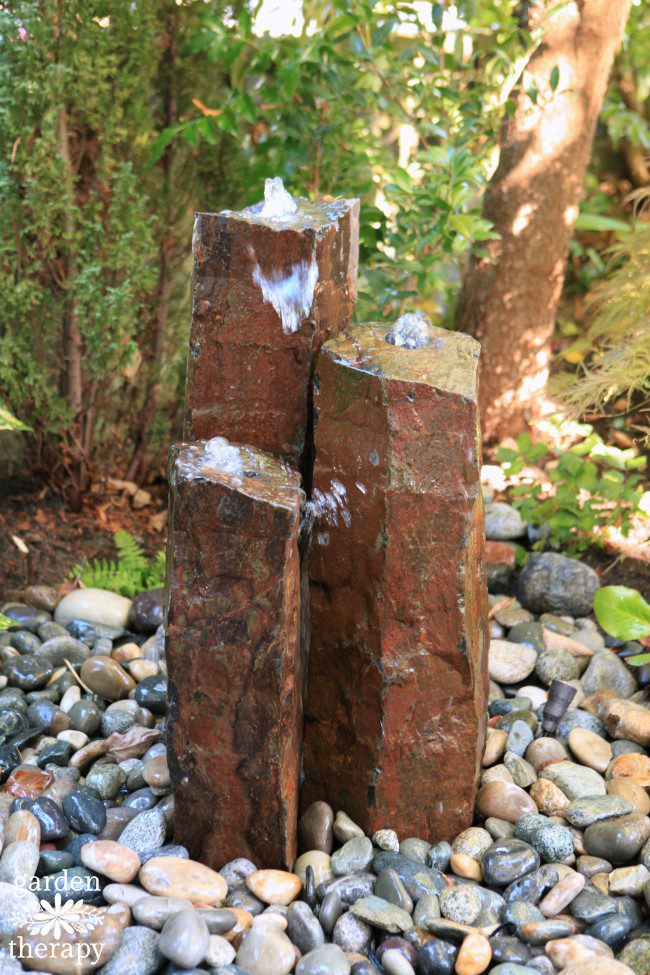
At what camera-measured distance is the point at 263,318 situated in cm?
222

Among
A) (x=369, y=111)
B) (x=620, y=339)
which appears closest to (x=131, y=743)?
(x=620, y=339)

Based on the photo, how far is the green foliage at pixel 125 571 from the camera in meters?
3.72

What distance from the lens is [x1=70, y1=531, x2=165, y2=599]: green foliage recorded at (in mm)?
3719

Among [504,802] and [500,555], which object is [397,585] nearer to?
[504,802]

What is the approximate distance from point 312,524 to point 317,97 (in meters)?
2.25

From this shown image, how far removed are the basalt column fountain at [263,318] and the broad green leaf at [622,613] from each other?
3.70ft

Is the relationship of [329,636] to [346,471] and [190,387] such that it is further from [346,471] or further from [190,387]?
[190,387]

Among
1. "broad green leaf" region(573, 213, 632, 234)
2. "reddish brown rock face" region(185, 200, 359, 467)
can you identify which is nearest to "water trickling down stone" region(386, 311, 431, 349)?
"reddish brown rock face" region(185, 200, 359, 467)

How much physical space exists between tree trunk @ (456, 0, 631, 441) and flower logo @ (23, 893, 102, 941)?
10.1ft

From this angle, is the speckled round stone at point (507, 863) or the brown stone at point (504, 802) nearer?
the speckled round stone at point (507, 863)

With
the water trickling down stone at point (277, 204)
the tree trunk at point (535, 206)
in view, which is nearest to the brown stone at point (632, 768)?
the water trickling down stone at point (277, 204)

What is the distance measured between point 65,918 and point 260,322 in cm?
137

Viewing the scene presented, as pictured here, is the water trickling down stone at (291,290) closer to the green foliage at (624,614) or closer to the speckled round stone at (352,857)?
the speckled round stone at (352,857)

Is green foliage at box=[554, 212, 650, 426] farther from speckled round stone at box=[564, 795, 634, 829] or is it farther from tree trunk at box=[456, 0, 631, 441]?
speckled round stone at box=[564, 795, 634, 829]
